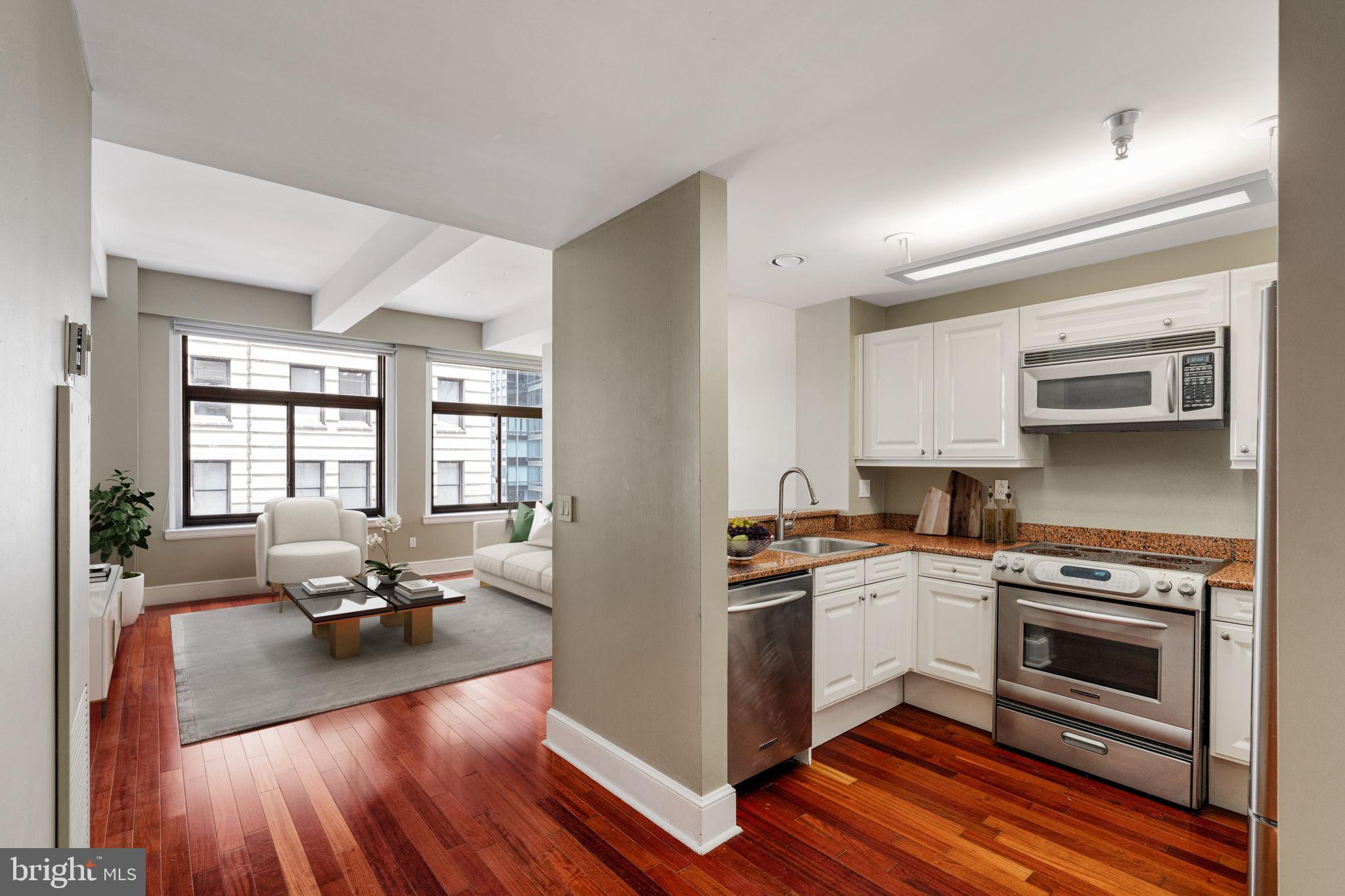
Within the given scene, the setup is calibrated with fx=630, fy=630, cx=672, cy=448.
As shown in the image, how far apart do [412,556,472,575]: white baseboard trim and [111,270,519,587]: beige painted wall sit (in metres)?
0.08

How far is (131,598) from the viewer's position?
464 cm

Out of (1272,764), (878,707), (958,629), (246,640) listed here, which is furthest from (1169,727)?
(246,640)

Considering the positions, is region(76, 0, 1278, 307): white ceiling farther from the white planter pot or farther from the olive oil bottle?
the white planter pot

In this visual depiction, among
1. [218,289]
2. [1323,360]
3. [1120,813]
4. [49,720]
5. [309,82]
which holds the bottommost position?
[1120,813]

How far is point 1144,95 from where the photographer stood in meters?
1.78

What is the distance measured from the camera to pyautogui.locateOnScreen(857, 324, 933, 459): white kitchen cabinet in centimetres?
363

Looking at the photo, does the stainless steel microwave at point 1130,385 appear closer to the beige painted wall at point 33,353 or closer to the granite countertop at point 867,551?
the granite countertop at point 867,551

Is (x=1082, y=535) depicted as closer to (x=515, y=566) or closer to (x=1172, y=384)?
(x=1172, y=384)

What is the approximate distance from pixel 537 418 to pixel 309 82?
20.1 feet

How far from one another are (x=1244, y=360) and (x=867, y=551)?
66.9 inches

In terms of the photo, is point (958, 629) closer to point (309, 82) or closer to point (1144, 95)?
point (1144, 95)

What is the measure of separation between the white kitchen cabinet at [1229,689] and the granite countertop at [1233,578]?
14 cm

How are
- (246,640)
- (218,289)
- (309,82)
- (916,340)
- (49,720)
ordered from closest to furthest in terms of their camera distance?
(49,720) → (309,82) → (916,340) → (246,640) → (218,289)

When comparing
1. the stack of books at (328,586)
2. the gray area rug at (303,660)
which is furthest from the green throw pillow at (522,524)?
the stack of books at (328,586)
